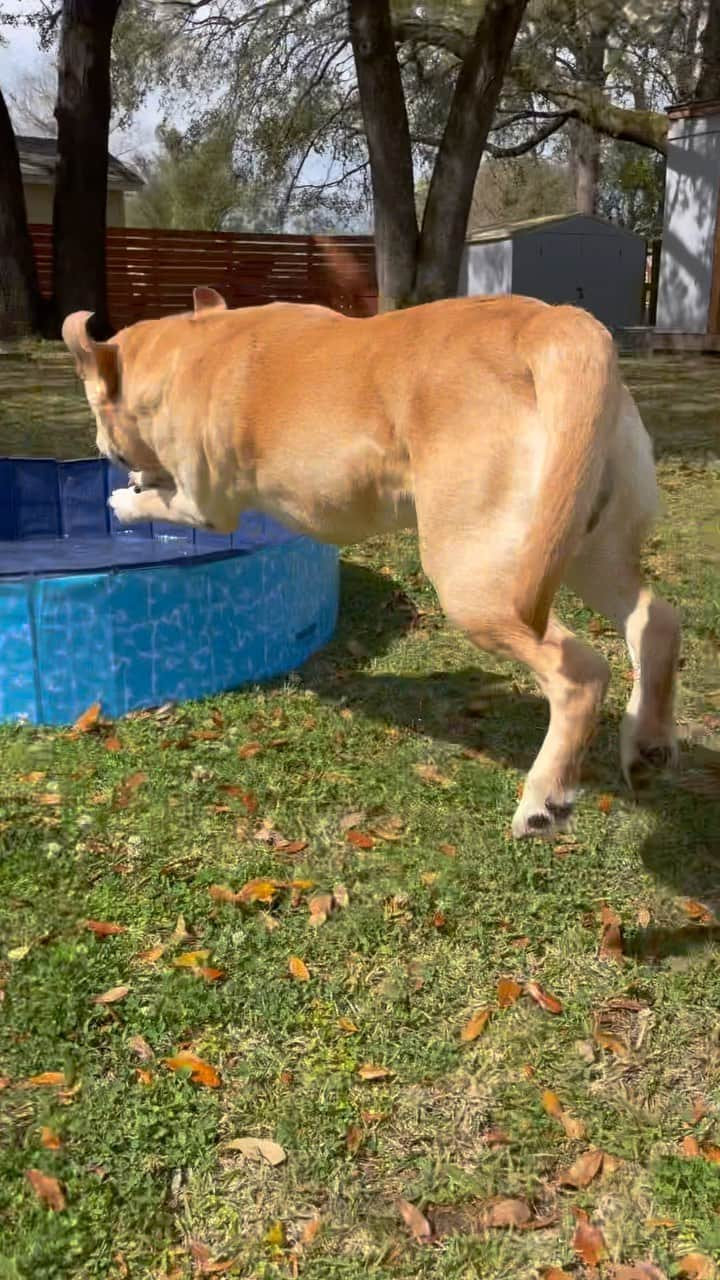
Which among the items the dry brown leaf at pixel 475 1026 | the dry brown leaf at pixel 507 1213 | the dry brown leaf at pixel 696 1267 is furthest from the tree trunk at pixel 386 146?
the dry brown leaf at pixel 696 1267

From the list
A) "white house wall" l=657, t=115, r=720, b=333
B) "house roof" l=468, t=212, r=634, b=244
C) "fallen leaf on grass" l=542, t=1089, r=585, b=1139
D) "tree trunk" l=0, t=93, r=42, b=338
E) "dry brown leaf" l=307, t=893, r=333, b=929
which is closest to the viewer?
"fallen leaf on grass" l=542, t=1089, r=585, b=1139

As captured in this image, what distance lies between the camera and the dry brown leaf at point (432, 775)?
15.6ft

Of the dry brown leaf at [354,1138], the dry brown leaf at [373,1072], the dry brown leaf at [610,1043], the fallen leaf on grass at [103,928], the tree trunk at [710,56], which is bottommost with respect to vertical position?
the dry brown leaf at [354,1138]

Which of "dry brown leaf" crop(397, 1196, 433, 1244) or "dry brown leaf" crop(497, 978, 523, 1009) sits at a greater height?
"dry brown leaf" crop(497, 978, 523, 1009)

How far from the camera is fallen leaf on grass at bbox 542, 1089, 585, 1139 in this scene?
3006 millimetres

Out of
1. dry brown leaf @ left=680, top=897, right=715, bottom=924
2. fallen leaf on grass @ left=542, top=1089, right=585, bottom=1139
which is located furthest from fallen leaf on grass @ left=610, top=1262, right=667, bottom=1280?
dry brown leaf @ left=680, top=897, right=715, bottom=924

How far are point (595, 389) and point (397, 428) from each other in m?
0.73

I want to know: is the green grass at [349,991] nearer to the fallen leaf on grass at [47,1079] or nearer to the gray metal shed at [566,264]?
the fallen leaf on grass at [47,1079]

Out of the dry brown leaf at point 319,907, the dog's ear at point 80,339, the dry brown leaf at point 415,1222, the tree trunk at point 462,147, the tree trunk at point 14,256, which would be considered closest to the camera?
the dry brown leaf at point 415,1222

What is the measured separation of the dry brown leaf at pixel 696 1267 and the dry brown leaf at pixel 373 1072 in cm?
91

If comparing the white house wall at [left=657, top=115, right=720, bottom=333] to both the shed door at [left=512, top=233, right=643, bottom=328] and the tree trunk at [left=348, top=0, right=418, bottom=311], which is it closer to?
the tree trunk at [left=348, top=0, right=418, bottom=311]

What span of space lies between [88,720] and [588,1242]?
322cm

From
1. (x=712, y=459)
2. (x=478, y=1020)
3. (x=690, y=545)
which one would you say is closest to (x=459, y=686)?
(x=478, y=1020)

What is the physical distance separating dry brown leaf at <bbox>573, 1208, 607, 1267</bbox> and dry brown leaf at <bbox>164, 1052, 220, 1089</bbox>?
1047 millimetres
